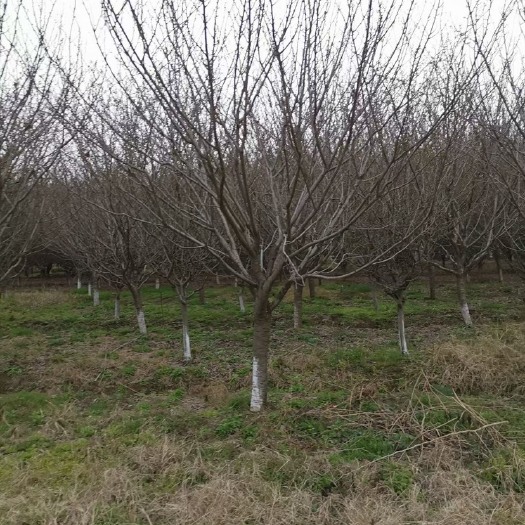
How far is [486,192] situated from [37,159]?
8.39m

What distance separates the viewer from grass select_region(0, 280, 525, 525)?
3.07 metres

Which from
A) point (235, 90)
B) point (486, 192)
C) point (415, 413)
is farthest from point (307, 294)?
point (235, 90)

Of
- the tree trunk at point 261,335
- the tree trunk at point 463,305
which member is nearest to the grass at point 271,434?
the tree trunk at point 261,335

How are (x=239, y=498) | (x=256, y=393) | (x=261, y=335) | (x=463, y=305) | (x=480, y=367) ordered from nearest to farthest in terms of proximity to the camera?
1. (x=239, y=498)
2. (x=261, y=335)
3. (x=256, y=393)
4. (x=480, y=367)
5. (x=463, y=305)

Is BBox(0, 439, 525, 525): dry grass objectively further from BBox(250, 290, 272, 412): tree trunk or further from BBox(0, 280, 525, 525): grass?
BBox(250, 290, 272, 412): tree trunk

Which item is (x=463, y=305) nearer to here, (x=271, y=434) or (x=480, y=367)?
(x=480, y=367)

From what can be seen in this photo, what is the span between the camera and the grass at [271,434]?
3072mm

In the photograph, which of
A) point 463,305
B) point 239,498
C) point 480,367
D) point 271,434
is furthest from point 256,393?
point 463,305

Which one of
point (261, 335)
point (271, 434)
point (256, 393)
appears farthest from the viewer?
point (256, 393)

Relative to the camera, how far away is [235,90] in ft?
13.0

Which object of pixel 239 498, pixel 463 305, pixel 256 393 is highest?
pixel 463 305

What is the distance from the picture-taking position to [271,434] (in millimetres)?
4258

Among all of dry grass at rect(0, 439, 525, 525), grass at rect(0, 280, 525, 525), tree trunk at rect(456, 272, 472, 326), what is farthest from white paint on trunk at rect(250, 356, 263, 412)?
tree trunk at rect(456, 272, 472, 326)

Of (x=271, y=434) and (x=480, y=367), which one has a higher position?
(x=480, y=367)
